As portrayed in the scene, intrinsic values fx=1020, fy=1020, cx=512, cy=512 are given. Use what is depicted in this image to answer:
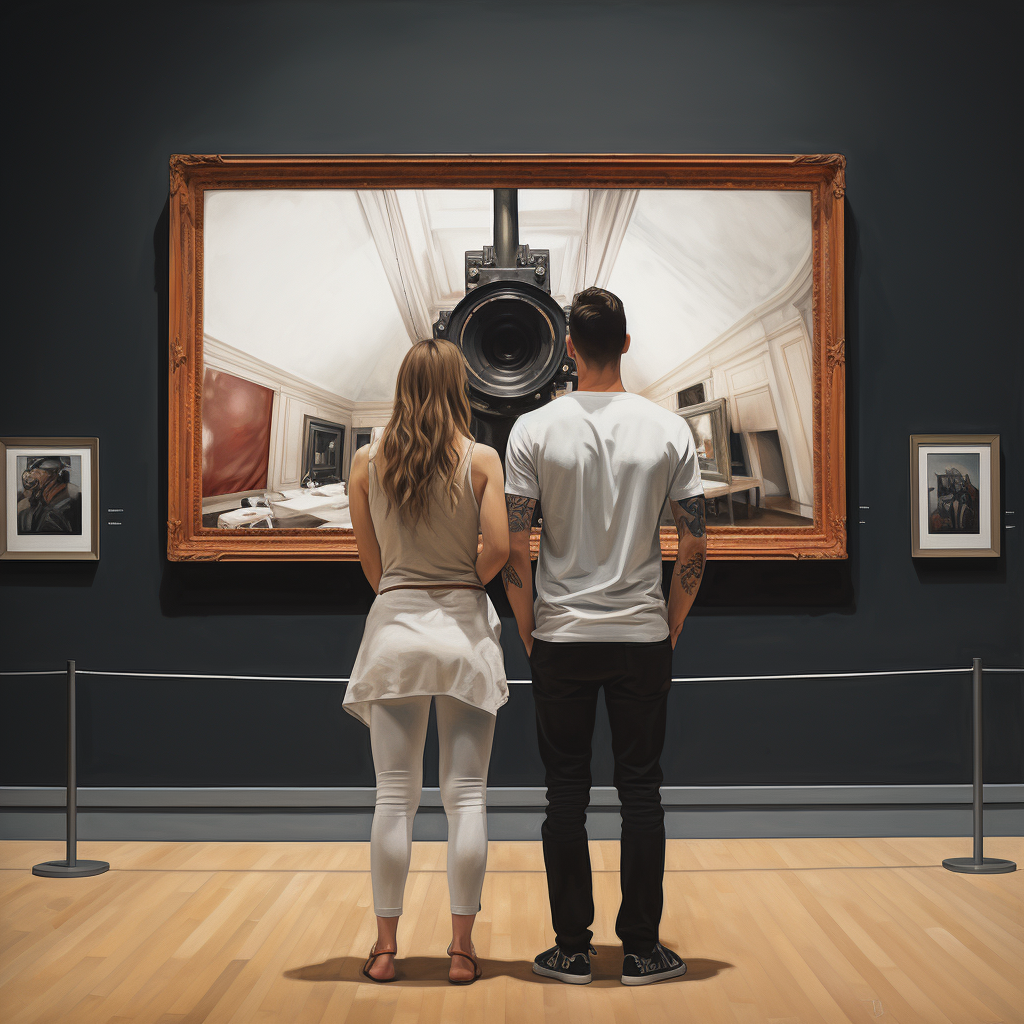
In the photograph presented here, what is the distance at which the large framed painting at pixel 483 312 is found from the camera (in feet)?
14.5

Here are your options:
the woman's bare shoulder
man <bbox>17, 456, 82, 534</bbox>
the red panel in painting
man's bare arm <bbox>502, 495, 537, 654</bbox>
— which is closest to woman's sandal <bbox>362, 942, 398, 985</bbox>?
man's bare arm <bbox>502, 495, 537, 654</bbox>

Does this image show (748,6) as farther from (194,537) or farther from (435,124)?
(194,537)

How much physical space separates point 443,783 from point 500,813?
1.81 m

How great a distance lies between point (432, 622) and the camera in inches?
106

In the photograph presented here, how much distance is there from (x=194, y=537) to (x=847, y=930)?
2.98 metres

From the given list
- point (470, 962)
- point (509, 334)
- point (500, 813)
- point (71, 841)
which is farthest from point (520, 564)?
point (71, 841)

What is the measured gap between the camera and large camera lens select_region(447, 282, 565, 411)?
4.39 metres

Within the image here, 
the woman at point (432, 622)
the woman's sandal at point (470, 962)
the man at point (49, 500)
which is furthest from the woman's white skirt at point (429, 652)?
the man at point (49, 500)

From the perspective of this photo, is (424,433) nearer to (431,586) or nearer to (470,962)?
(431,586)

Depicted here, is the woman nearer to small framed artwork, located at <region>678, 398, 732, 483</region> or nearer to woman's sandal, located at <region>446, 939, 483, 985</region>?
woman's sandal, located at <region>446, 939, 483, 985</region>

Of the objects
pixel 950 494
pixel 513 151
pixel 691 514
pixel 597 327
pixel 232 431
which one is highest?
pixel 513 151

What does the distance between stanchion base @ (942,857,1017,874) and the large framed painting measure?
4.33ft

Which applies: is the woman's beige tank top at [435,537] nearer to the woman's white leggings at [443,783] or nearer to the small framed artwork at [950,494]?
the woman's white leggings at [443,783]

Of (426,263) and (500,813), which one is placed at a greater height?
(426,263)
